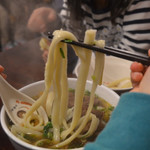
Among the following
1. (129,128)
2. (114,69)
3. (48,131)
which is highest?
(129,128)

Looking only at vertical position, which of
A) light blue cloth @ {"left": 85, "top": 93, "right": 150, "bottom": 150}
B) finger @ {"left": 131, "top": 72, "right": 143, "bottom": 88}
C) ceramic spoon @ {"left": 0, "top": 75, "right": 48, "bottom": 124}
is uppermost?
light blue cloth @ {"left": 85, "top": 93, "right": 150, "bottom": 150}

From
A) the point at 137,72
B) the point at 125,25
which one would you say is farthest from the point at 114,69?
the point at 125,25

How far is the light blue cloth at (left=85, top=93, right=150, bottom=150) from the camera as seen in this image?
0.42 metres

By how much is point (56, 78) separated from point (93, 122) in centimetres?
24

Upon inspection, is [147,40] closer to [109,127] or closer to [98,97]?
[98,97]

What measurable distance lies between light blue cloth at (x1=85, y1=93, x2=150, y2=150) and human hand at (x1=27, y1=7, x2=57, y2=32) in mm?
1362

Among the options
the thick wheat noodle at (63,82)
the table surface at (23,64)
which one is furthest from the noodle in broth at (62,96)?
the table surface at (23,64)

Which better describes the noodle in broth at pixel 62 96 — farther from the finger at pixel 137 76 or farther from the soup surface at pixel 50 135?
the finger at pixel 137 76

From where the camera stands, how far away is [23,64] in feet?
4.19

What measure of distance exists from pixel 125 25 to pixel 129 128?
1.50m

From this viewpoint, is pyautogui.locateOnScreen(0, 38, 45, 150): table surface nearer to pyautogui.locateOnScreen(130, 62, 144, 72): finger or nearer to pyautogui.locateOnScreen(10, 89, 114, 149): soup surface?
pyautogui.locateOnScreen(10, 89, 114, 149): soup surface

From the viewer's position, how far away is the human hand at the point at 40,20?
166 cm

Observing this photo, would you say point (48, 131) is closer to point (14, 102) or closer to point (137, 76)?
point (14, 102)

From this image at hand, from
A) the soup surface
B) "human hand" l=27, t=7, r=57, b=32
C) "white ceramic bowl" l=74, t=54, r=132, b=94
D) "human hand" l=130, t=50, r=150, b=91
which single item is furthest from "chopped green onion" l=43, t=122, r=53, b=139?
"human hand" l=27, t=7, r=57, b=32
